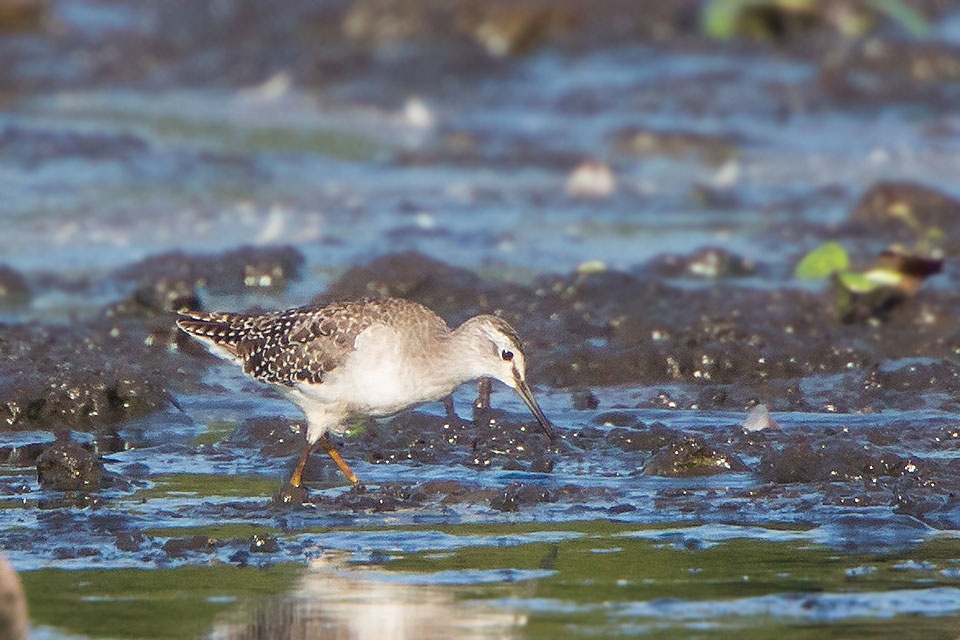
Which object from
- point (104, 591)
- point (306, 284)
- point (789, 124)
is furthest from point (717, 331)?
point (789, 124)

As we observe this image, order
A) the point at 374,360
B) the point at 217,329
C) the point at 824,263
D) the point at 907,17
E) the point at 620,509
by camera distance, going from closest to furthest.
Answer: the point at 620,509 → the point at 374,360 → the point at 217,329 → the point at 824,263 → the point at 907,17

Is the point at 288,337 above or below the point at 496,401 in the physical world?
above

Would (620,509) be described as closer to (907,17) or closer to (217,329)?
(217,329)

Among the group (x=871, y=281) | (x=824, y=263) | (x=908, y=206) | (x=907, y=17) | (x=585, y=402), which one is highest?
(x=907, y=17)

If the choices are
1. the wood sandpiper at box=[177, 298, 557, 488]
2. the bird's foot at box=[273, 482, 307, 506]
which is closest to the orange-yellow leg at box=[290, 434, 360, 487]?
the wood sandpiper at box=[177, 298, 557, 488]

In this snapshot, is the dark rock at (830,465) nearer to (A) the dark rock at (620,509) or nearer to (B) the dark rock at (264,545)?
(A) the dark rock at (620,509)

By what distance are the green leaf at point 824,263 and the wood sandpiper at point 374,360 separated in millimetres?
4759

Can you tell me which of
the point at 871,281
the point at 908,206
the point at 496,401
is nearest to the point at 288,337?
the point at 496,401

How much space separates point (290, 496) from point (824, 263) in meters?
5.84

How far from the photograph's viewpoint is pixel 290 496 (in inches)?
328

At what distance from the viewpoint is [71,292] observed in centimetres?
1309

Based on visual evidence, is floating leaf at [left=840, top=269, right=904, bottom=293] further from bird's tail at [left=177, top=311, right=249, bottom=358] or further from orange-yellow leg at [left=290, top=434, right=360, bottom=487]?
bird's tail at [left=177, top=311, right=249, bottom=358]

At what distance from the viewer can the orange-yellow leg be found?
28.4 ft

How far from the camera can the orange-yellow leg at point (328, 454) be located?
341 inches
